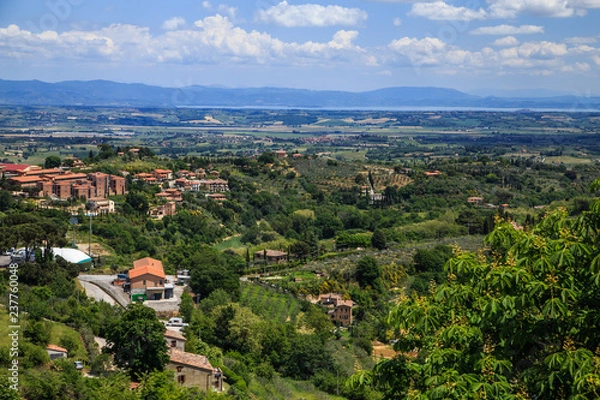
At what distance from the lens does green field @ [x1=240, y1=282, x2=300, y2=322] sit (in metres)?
25.6

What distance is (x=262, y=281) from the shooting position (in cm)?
3128

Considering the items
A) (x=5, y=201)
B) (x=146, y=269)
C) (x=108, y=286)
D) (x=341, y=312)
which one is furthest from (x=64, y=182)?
(x=341, y=312)

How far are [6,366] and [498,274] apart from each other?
A: 1089 centimetres

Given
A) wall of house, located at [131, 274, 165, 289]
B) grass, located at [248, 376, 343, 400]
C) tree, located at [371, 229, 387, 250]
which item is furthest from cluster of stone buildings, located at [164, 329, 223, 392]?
tree, located at [371, 229, 387, 250]

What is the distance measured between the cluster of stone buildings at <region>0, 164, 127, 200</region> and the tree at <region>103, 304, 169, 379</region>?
91.0 ft

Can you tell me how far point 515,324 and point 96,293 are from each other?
70.3 ft

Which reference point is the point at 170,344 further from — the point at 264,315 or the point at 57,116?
the point at 57,116

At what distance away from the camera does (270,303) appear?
27203 mm

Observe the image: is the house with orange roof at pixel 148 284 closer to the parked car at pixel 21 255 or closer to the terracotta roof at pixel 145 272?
the terracotta roof at pixel 145 272

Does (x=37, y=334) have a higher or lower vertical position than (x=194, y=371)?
higher

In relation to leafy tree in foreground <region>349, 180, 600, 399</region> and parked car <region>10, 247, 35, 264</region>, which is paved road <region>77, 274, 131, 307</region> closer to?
parked car <region>10, 247, 35, 264</region>

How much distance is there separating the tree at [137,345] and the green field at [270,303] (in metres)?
10.2

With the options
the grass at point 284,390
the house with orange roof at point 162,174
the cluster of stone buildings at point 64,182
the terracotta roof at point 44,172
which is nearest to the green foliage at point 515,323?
the grass at point 284,390

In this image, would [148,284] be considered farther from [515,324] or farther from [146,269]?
[515,324]
